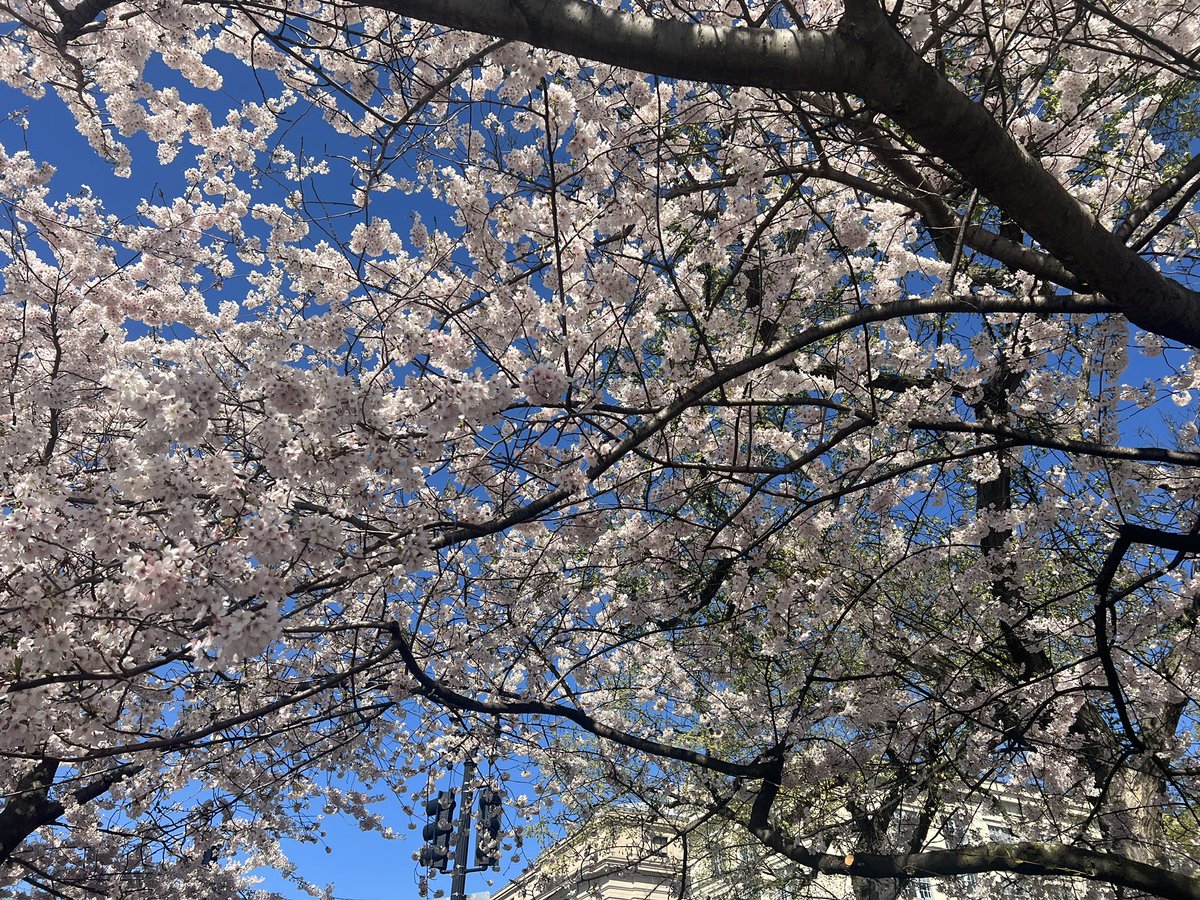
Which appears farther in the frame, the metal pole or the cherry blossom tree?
the metal pole

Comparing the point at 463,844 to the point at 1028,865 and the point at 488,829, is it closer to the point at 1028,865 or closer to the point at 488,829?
the point at 488,829

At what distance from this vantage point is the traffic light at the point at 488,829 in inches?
297

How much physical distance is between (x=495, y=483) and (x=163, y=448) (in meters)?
2.49

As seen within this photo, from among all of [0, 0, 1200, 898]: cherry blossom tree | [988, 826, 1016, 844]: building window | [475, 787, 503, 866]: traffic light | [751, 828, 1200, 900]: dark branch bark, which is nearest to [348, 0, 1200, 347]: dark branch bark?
[0, 0, 1200, 898]: cherry blossom tree

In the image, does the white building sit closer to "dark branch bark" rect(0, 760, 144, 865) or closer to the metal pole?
the metal pole

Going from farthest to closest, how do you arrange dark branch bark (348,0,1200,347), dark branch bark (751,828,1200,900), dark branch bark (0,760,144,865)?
1. dark branch bark (0,760,144,865)
2. dark branch bark (751,828,1200,900)
3. dark branch bark (348,0,1200,347)

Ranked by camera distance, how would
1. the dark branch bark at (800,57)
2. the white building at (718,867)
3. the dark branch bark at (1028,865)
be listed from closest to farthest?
the dark branch bark at (800,57) < the dark branch bark at (1028,865) < the white building at (718,867)

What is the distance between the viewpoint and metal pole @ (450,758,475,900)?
768 cm

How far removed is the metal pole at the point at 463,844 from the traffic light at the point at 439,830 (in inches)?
8.0

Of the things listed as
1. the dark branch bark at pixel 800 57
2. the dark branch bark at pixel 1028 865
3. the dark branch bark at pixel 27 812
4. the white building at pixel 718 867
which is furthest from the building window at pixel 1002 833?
the dark branch bark at pixel 27 812

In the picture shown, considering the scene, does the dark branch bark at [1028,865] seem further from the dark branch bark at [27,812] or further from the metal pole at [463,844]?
the dark branch bark at [27,812]

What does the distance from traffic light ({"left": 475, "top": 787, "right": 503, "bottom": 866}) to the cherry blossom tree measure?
59cm

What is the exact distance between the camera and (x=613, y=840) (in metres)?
8.04

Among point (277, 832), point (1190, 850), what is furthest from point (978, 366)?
point (277, 832)
